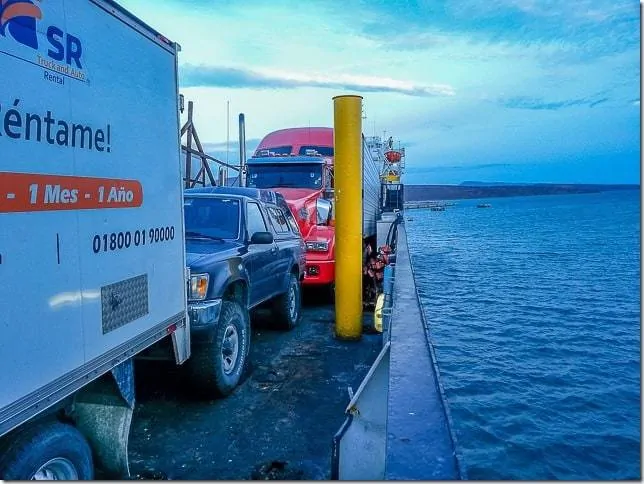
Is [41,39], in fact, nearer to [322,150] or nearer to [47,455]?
[47,455]

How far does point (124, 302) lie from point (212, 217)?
3.34 m

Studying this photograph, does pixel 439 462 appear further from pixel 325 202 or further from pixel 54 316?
pixel 325 202

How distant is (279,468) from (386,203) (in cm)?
3193

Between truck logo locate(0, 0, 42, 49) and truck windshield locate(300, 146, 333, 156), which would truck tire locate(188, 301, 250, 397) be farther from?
truck windshield locate(300, 146, 333, 156)

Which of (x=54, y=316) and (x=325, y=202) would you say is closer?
(x=54, y=316)

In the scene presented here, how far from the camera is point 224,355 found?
5574 mm

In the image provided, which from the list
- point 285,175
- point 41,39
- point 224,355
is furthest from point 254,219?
point 285,175

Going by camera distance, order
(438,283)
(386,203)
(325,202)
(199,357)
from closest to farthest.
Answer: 1. (199,357)
2. (325,202)
3. (438,283)
4. (386,203)

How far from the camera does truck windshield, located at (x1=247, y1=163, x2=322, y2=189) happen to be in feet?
43.0

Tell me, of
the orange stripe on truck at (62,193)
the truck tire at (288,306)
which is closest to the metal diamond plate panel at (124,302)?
the orange stripe on truck at (62,193)

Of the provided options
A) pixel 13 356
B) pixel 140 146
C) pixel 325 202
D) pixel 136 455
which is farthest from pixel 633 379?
pixel 13 356

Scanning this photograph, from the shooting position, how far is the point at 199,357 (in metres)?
5.14

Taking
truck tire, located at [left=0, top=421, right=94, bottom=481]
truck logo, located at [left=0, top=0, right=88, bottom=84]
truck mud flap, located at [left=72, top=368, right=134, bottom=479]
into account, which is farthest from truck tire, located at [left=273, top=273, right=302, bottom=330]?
truck logo, located at [left=0, top=0, right=88, bottom=84]

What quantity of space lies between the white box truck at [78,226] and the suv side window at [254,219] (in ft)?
8.61
